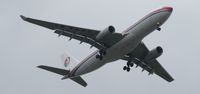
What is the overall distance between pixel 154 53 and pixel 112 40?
7223mm

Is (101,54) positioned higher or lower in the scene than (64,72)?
higher

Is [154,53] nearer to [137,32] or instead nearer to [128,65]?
[128,65]

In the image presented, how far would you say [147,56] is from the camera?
59344mm

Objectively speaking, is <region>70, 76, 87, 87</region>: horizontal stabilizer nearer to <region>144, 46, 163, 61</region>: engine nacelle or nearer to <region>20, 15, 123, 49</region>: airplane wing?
<region>20, 15, 123, 49</region>: airplane wing

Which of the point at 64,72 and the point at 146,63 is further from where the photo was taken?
the point at 146,63

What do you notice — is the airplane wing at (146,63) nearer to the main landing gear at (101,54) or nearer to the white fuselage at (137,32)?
the white fuselage at (137,32)

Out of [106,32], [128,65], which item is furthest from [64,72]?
[106,32]

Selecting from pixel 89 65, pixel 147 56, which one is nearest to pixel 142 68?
pixel 147 56

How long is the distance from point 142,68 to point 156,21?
1206cm

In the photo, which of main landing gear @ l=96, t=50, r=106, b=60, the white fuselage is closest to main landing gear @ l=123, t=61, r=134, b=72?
the white fuselage

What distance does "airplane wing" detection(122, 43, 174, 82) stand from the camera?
5925 cm

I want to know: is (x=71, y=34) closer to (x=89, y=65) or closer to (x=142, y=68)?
(x=89, y=65)

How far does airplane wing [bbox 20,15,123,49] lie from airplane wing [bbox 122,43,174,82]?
18.2 feet

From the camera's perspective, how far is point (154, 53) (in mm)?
58250
